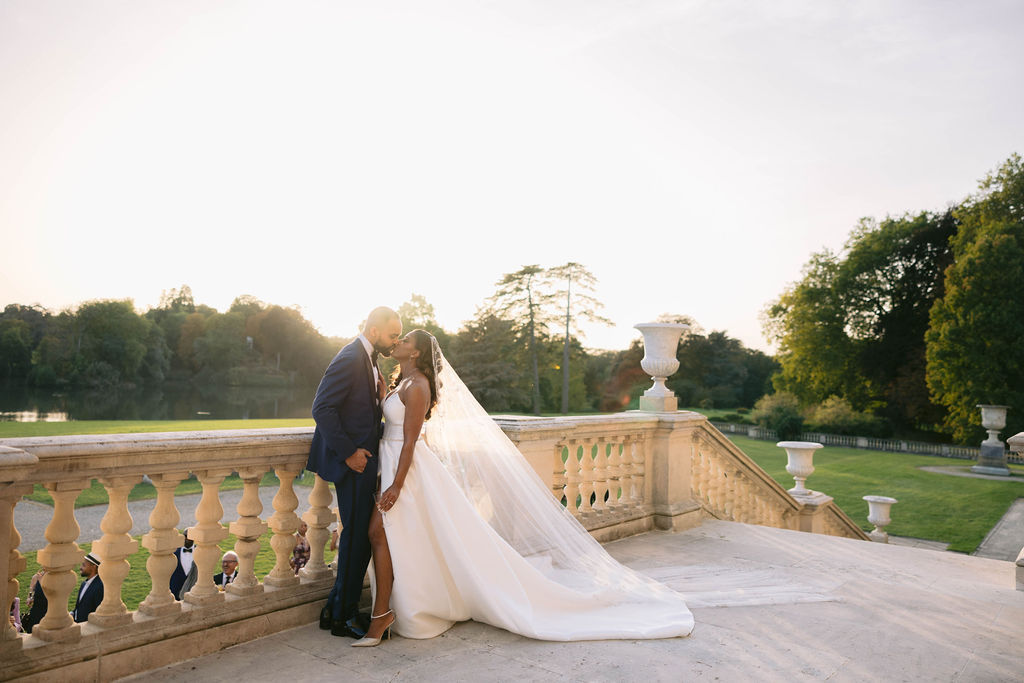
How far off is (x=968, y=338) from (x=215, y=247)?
32.9 metres

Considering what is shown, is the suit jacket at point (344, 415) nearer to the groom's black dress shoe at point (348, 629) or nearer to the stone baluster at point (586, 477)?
the groom's black dress shoe at point (348, 629)

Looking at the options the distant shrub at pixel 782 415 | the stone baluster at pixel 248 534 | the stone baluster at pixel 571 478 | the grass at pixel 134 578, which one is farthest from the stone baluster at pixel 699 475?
the distant shrub at pixel 782 415

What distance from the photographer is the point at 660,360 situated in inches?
266

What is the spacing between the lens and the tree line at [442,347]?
35.2 metres

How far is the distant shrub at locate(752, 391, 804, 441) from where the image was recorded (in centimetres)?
3519

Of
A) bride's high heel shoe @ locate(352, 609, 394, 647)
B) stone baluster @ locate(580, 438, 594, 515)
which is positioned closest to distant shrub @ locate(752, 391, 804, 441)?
stone baluster @ locate(580, 438, 594, 515)

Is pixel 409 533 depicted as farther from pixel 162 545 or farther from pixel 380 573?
pixel 162 545

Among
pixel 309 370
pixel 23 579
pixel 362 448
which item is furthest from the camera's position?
pixel 309 370

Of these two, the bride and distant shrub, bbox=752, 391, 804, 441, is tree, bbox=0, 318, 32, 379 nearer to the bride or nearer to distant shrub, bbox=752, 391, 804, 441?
the bride

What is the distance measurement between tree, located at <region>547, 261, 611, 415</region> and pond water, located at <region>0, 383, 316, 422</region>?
53.0 ft

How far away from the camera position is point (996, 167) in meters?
27.5

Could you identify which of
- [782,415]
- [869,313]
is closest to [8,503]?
[782,415]

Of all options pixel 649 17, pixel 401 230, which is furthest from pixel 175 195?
pixel 649 17

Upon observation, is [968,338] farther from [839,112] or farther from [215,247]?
[215,247]
